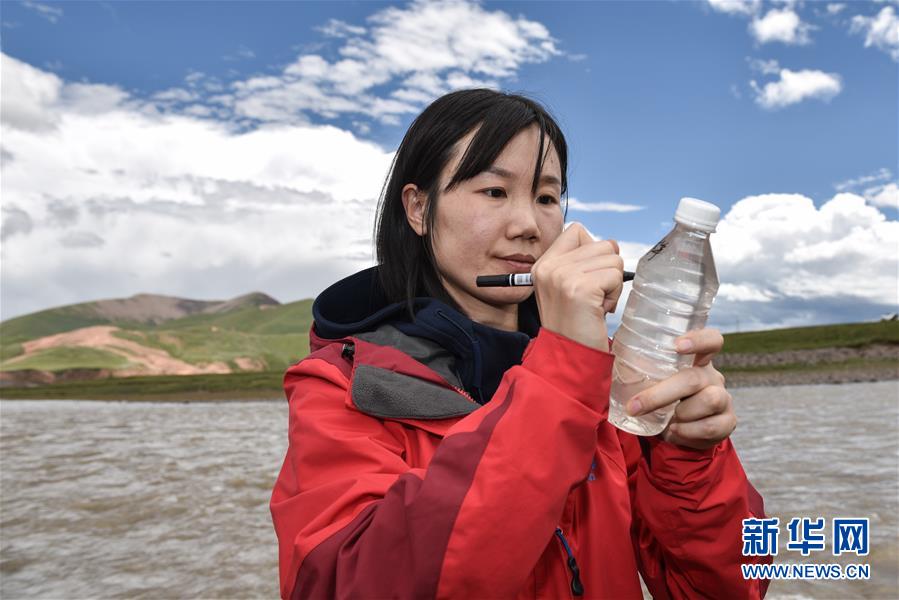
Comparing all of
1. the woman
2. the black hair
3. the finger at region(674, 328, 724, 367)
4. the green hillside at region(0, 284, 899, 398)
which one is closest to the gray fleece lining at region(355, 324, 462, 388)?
the woman

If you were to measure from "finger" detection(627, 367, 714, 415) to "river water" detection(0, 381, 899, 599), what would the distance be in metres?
5.11

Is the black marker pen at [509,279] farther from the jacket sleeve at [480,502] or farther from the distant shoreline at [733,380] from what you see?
the distant shoreline at [733,380]

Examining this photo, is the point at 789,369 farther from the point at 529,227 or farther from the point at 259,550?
the point at 529,227

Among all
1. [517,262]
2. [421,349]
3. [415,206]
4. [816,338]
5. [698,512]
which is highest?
[816,338]

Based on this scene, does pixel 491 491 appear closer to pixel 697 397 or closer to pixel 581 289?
pixel 581 289

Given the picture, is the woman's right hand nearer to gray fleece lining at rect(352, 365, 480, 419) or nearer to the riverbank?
gray fleece lining at rect(352, 365, 480, 419)

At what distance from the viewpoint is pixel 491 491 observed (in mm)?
1649

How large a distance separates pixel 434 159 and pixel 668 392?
4.46 feet

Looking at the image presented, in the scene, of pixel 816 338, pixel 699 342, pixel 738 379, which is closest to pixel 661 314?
pixel 699 342

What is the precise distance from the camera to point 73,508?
9797 millimetres

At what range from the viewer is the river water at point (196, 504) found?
6633 millimetres

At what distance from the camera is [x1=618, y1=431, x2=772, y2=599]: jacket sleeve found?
2100 millimetres

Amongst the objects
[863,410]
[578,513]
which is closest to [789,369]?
[863,410]

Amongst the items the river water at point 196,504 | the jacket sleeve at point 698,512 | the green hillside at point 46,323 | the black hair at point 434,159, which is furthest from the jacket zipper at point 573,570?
the green hillside at point 46,323
